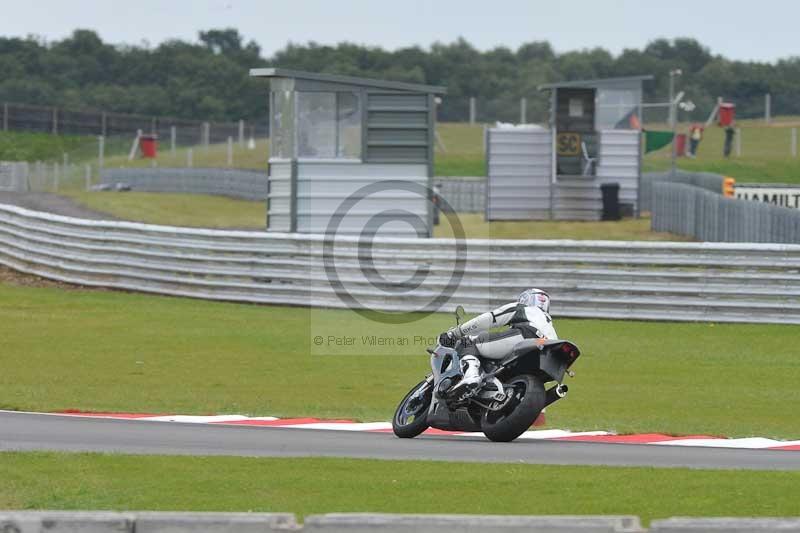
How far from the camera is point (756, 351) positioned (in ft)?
60.5

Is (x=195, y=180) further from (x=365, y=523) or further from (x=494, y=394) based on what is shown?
(x=365, y=523)

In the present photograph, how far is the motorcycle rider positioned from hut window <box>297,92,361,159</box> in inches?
578

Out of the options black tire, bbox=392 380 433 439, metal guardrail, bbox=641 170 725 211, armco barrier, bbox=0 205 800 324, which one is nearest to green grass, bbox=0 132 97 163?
metal guardrail, bbox=641 170 725 211

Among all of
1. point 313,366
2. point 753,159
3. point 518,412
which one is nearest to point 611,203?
point 753,159

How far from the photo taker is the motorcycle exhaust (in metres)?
11.6

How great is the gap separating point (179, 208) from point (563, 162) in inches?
503

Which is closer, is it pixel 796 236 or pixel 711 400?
pixel 711 400

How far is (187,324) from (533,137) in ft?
72.2

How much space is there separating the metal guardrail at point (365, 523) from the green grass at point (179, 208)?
30.7 meters

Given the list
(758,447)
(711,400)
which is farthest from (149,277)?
(758,447)

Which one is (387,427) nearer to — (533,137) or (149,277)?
(149,277)

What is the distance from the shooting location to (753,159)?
63469 mm

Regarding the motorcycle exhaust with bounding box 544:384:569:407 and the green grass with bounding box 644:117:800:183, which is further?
the green grass with bounding box 644:117:800:183

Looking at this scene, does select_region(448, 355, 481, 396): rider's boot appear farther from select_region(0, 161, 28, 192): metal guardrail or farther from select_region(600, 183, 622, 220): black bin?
select_region(0, 161, 28, 192): metal guardrail
